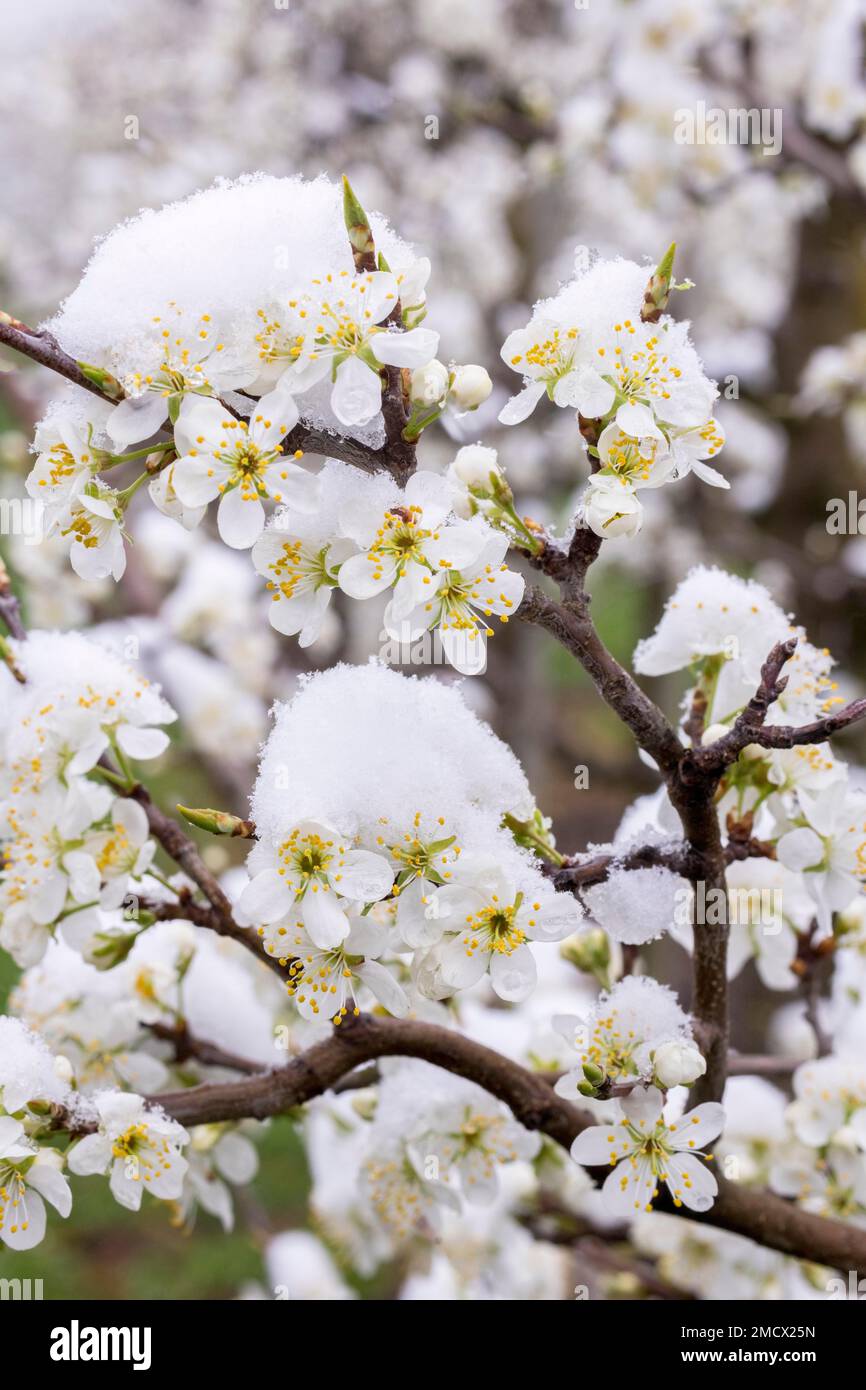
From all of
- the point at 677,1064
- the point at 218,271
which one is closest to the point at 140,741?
the point at 218,271

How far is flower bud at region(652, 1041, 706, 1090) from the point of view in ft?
3.81

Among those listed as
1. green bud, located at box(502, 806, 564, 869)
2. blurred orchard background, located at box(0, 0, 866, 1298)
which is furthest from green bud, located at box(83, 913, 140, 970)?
blurred orchard background, located at box(0, 0, 866, 1298)

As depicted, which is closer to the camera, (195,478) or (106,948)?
(195,478)

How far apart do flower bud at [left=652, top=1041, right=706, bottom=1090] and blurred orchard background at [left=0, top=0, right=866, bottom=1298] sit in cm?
161

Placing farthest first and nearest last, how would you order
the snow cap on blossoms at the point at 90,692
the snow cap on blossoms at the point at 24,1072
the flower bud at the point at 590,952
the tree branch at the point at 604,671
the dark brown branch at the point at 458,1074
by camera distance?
the flower bud at the point at 590,952 → the snow cap on blossoms at the point at 90,692 → the dark brown branch at the point at 458,1074 → the snow cap on blossoms at the point at 24,1072 → the tree branch at the point at 604,671

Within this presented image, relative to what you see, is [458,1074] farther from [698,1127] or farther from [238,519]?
[238,519]

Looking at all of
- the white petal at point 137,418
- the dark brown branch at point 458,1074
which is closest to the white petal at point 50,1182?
the dark brown branch at point 458,1074

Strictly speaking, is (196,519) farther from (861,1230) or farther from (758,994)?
(758,994)

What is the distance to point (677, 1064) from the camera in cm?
116

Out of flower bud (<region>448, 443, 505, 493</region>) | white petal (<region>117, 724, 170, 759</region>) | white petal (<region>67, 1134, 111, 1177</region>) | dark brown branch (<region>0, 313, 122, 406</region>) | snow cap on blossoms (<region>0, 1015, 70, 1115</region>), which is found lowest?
white petal (<region>67, 1134, 111, 1177</region>)

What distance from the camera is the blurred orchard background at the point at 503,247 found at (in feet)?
12.1

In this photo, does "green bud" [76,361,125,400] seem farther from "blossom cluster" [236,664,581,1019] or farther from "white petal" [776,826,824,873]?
"white petal" [776,826,824,873]

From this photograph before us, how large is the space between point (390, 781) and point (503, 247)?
6.09 m

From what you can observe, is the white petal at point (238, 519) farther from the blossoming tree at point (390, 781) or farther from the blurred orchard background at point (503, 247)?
the blurred orchard background at point (503, 247)
